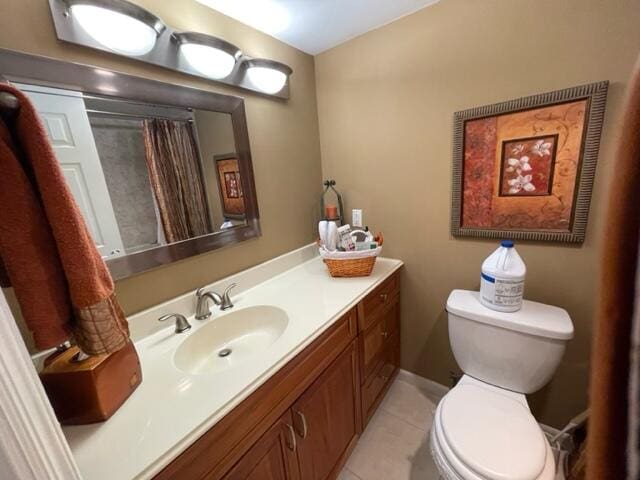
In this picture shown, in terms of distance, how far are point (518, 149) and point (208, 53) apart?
1355mm

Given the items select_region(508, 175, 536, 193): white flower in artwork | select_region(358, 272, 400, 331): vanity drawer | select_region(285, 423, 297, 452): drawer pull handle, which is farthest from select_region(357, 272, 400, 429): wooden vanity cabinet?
select_region(508, 175, 536, 193): white flower in artwork

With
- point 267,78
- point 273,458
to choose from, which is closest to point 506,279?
point 273,458

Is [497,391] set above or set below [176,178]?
below

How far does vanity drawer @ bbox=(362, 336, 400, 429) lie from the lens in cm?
137

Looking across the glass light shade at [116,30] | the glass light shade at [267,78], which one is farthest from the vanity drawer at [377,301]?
the glass light shade at [116,30]

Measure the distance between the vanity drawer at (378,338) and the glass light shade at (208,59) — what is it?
1336mm

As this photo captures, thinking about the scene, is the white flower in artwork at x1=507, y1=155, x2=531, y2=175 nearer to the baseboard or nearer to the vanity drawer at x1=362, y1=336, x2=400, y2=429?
the vanity drawer at x1=362, y1=336, x2=400, y2=429

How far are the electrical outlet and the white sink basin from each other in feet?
2.68

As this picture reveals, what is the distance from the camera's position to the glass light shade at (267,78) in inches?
49.3

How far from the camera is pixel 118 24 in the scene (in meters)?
0.84

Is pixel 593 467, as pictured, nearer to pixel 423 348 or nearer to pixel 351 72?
pixel 423 348

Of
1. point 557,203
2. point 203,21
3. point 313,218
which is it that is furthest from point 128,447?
point 557,203

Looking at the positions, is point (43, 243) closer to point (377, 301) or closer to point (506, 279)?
point (377, 301)

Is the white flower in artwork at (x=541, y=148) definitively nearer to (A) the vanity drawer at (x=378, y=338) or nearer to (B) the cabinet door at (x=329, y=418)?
(A) the vanity drawer at (x=378, y=338)
